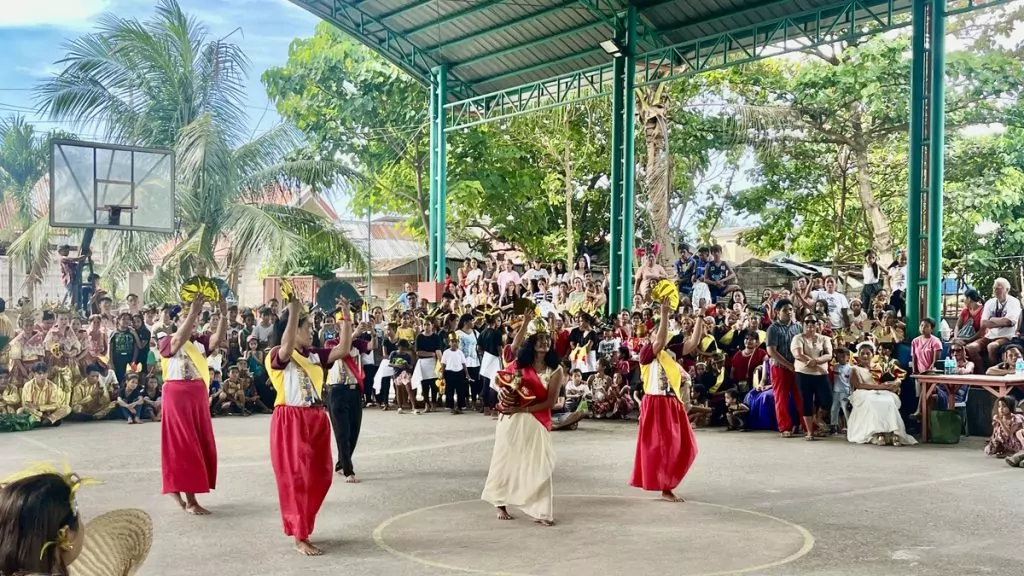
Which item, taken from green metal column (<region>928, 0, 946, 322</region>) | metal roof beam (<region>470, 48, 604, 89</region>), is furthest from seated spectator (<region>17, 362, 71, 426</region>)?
green metal column (<region>928, 0, 946, 322</region>)

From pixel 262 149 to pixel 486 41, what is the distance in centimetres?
569

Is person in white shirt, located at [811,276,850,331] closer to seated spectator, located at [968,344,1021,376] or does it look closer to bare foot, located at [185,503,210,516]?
seated spectator, located at [968,344,1021,376]

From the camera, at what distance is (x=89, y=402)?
49.6ft

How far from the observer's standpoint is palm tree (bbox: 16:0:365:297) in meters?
20.2

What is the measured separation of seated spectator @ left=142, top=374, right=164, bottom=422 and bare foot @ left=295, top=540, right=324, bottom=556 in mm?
9315

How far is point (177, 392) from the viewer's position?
823 cm

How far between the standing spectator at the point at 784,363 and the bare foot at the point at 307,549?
8.24 meters

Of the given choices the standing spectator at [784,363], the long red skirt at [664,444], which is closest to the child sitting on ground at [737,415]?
the standing spectator at [784,363]

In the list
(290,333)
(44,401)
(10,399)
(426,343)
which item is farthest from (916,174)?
(10,399)

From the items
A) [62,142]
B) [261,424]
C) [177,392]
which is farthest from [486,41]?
[177,392]

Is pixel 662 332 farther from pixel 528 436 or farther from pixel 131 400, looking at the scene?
pixel 131 400

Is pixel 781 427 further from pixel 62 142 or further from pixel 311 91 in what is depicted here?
pixel 311 91

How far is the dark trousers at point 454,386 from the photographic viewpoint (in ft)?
55.2

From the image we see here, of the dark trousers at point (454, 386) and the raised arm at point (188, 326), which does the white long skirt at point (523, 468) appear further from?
the dark trousers at point (454, 386)
